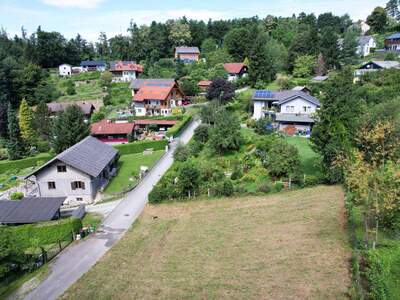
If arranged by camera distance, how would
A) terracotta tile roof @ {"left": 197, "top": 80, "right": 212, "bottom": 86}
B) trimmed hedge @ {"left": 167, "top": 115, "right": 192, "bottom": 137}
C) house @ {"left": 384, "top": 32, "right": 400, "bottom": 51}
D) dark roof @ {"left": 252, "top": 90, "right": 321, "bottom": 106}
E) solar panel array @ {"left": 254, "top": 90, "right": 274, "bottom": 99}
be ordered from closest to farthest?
dark roof @ {"left": 252, "top": 90, "right": 321, "bottom": 106}, trimmed hedge @ {"left": 167, "top": 115, "right": 192, "bottom": 137}, solar panel array @ {"left": 254, "top": 90, "right": 274, "bottom": 99}, terracotta tile roof @ {"left": 197, "top": 80, "right": 212, "bottom": 86}, house @ {"left": 384, "top": 32, "right": 400, "bottom": 51}

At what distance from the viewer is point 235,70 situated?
79062 mm

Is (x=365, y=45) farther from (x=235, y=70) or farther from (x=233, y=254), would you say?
(x=233, y=254)

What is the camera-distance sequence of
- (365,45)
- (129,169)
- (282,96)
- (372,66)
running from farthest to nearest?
(365,45)
(372,66)
(282,96)
(129,169)

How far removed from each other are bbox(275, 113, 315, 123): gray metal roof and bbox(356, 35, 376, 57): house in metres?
54.3

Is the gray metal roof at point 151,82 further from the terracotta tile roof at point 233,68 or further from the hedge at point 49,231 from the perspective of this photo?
the hedge at point 49,231

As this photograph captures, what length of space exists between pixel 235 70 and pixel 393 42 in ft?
157

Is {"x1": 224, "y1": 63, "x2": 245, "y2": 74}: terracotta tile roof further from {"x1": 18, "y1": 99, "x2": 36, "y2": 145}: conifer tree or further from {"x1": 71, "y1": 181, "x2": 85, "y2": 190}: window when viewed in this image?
{"x1": 71, "y1": 181, "x2": 85, "y2": 190}: window

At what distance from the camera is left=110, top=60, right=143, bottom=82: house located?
3622 inches

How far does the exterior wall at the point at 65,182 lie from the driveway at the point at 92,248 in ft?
12.9

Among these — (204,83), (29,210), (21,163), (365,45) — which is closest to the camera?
(29,210)

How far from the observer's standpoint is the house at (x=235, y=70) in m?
78.8

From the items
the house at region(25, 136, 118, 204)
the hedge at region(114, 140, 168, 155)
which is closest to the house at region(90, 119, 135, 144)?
the hedge at region(114, 140, 168, 155)

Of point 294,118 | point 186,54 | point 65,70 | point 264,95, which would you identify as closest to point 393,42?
point 186,54

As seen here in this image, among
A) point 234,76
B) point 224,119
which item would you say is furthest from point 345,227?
point 234,76
